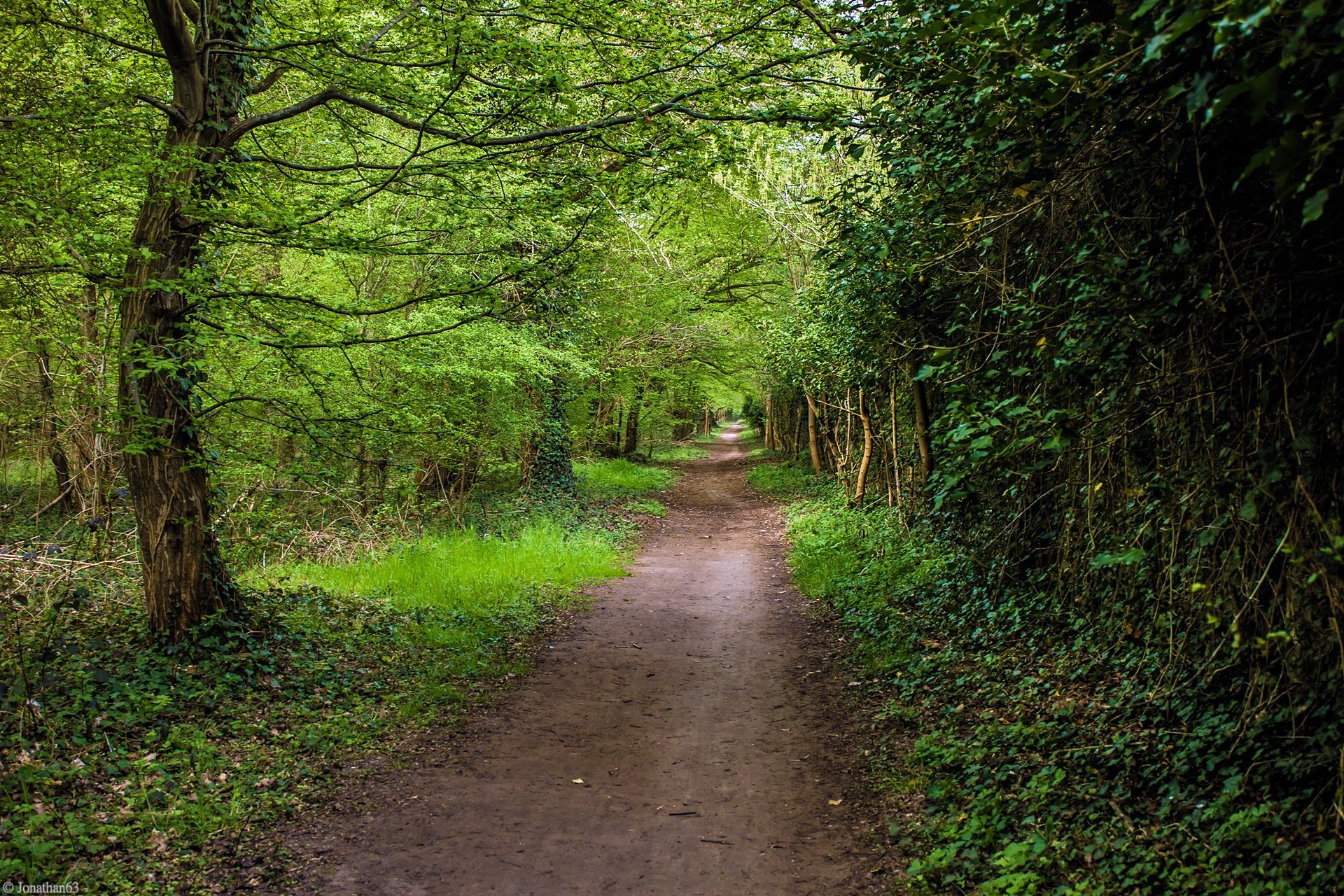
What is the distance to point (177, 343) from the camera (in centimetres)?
565

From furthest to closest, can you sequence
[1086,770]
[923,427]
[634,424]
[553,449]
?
[634,424] < [553,449] < [923,427] < [1086,770]

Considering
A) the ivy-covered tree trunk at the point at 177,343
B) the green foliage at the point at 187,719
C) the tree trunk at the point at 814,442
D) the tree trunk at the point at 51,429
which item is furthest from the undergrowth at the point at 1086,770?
the tree trunk at the point at 814,442

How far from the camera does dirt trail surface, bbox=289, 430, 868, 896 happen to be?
4.20m

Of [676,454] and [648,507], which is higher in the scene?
[676,454]

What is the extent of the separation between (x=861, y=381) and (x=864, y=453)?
3519 millimetres

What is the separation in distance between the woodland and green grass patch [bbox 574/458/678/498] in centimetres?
911

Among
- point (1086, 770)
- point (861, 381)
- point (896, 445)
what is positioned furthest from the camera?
point (896, 445)

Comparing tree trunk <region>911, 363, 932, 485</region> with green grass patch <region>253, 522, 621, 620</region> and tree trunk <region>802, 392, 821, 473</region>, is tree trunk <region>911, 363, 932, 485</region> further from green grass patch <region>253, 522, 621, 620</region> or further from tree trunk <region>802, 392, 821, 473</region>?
tree trunk <region>802, 392, 821, 473</region>

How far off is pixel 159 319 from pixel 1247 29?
6.87 meters

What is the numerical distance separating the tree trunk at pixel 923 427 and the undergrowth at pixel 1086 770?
3233 mm

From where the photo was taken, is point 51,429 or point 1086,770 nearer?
point 1086,770

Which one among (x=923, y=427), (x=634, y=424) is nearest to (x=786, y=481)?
(x=634, y=424)

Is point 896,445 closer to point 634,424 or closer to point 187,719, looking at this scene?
point 187,719

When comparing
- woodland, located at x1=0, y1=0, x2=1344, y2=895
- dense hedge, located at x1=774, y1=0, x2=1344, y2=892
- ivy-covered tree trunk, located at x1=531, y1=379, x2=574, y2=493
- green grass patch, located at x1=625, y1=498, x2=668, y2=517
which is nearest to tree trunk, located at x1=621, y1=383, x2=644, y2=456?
green grass patch, located at x1=625, y1=498, x2=668, y2=517
